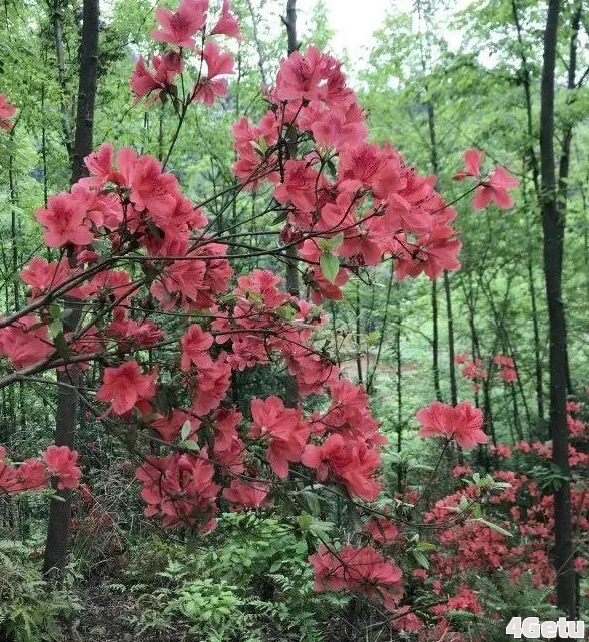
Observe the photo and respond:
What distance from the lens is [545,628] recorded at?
3.49 meters

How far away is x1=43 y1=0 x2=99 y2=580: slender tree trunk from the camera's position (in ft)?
9.81

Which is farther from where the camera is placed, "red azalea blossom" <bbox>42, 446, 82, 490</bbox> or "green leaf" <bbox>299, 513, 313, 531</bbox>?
"red azalea blossom" <bbox>42, 446, 82, 490</bbox>

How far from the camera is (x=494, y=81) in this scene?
4.12 metres

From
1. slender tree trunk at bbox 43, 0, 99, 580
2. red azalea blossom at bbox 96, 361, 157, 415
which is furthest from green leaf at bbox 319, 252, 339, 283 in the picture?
slender tree trunk at bbox 43, 0, 99, 580

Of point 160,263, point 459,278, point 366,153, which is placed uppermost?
point 459,278

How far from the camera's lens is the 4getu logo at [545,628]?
10.8 ft

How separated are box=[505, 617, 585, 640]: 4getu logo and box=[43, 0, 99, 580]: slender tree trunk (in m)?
2.67

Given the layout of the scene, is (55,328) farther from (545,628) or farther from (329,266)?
(545,628)

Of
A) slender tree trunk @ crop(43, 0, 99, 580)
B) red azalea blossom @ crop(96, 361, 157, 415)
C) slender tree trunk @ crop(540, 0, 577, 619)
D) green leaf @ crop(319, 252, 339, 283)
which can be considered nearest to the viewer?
green leaf @ crop(319, 252, 339, 283)

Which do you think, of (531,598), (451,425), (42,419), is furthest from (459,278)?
(451,425)

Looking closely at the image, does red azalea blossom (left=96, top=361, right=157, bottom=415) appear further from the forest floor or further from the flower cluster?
the forest floor

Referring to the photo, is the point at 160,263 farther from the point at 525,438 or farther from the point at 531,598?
the point at 525,438

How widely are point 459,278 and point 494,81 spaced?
442 centimetres

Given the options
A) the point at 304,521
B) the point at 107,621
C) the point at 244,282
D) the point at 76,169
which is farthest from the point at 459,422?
the point at 107,621
